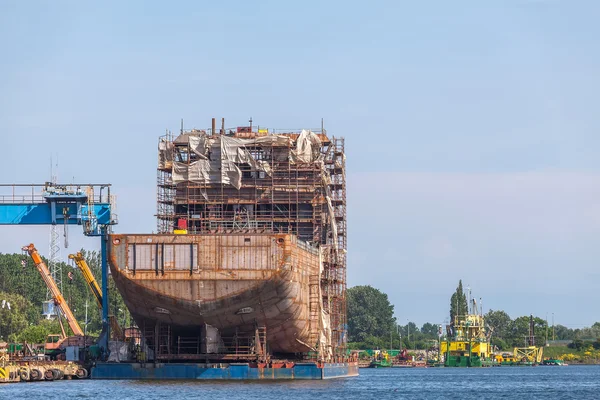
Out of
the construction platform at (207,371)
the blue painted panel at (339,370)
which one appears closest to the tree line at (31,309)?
the blue painted panel at (339,370)

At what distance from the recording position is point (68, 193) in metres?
97.6

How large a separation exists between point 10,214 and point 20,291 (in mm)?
104655

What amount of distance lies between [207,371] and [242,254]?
9318mm

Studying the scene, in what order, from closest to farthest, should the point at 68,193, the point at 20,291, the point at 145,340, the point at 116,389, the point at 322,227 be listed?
the point at 116,389 < the point at 145,340 < the point at 68,193 < the point at 322,227 < the point at 20,291

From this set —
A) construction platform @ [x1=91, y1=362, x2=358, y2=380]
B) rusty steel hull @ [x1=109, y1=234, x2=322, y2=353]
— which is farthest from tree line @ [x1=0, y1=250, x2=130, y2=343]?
rusty steel hull @ [x1=109, y1=234, x2=322, y2=353]

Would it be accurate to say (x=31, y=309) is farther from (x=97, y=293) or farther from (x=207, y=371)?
(x=207, y=371)

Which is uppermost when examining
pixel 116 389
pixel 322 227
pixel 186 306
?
pixel 322 227

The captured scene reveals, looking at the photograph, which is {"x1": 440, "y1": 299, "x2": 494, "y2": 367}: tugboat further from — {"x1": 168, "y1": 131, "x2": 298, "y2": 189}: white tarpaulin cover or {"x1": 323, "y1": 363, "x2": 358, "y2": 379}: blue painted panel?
{"x1": 168, "y1": 131, "x2": 298, "y2": 189}: white tarpaulin cover

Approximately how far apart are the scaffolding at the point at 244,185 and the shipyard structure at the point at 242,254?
0.10 metres

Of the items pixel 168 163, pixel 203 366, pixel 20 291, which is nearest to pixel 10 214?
pixel 168 163

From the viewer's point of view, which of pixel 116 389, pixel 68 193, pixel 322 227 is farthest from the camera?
pixel 322 227

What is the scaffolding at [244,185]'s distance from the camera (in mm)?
101750

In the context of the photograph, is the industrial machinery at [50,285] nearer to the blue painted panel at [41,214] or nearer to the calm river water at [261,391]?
the blue painted panel at [41,214]

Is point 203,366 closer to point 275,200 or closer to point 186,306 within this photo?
point 186,306
